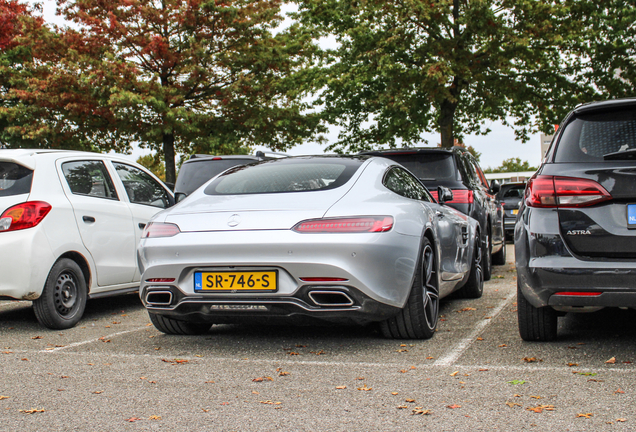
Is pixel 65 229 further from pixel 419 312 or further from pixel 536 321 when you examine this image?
pixel 536 321

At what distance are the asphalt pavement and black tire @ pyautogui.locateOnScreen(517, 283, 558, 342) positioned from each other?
8cm

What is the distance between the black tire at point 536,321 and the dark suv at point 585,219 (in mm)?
185

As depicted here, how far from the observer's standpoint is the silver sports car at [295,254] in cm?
465

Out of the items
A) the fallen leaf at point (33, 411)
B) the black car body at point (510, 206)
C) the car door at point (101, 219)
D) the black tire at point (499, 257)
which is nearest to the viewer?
the fallen leaf at point (33, 411)

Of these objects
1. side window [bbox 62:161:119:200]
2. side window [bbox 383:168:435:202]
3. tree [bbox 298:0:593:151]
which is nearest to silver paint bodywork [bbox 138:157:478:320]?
side window [bbox 383:168:435:202]

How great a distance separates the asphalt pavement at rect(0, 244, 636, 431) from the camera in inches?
134

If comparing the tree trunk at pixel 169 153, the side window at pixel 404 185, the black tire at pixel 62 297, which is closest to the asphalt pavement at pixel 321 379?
the black tire at pixel 62 297

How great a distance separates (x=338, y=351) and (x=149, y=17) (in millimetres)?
20348

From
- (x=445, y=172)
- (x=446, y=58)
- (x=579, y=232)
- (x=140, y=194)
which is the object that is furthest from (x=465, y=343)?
(x=446, y=58)

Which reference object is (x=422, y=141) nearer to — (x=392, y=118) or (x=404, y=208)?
(x=392, y=118)

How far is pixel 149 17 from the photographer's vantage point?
23141 mm

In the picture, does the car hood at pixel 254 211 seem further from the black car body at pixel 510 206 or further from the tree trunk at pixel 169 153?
the tree trunk at pixel 169 153

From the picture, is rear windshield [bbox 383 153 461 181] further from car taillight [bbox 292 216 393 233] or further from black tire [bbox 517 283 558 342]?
car taillight [bbox 292 216 393 233]

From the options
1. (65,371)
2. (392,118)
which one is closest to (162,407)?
(65,371)
